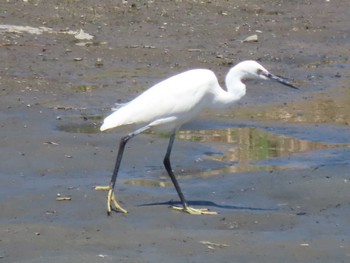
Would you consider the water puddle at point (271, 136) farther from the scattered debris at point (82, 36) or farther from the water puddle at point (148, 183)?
the scattered debris at point (82, 36)

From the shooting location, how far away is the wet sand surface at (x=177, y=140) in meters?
7.53

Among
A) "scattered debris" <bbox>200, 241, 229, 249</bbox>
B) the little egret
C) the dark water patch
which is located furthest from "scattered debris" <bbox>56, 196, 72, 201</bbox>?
the dark water patch

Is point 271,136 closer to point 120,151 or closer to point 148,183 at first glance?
point 148,183

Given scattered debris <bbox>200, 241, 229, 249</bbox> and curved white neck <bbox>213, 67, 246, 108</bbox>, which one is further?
curved white neck <bbox>213, 67, 246, 108</bbox>

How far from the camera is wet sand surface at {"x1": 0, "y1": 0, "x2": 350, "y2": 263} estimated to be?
24.7 ft

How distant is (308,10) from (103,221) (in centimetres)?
1039

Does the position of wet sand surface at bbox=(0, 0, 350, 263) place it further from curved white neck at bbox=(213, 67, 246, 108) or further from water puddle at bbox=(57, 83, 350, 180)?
curved white neck at bbox=(213, 67, 246, 108)

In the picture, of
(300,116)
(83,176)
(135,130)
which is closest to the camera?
(135,130)

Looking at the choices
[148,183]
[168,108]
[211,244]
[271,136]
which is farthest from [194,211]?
[271,136]

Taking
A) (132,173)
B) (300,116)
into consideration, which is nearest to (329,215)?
(132,173)

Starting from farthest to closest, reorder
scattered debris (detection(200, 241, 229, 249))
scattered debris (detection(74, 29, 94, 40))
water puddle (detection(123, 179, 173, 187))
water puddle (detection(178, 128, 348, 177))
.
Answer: scattered debris (detection(74, 29, 94, 40)) < water puddle (detection(178, 128, 348, 177)) < water puddle (detection(123, 179, 173, 187)) < scattered debris (detection(200, 241, 229, 249))

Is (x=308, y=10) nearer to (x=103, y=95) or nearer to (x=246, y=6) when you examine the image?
(x=246, y=6)

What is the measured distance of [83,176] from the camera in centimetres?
933

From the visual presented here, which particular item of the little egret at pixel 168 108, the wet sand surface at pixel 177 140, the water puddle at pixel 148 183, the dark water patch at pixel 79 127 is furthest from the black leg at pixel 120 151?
the dark water patch at pixel 79 127
